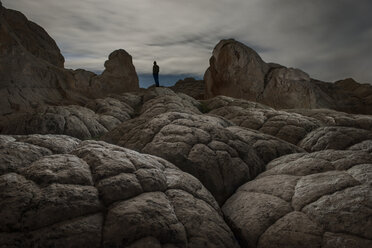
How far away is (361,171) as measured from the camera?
4777 millimetres

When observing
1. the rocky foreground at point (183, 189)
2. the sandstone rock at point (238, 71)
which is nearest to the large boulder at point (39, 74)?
the sandstone rock at point (238, 71)

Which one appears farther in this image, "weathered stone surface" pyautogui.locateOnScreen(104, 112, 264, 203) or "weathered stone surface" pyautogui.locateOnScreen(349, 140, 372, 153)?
"weathered stone surface" pyautogui.locateOnScreen(349, 140, 372, 153)

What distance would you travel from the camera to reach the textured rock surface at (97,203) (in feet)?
10.4

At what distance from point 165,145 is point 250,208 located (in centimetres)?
246

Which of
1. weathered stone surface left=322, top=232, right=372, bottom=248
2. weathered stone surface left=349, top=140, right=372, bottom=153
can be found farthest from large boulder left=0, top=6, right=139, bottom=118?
weathered stone surface left=349, top=140, right=372, bottom=153

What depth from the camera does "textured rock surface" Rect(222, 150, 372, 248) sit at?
3.86 meters

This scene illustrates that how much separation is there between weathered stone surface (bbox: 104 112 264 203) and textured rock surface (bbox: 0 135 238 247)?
1.16 meters

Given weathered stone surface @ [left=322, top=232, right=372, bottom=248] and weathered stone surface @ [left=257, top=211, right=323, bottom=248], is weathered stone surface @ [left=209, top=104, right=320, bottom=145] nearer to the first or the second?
weathered stone surface @ [left=257, top=211, right=323, bottom=248]

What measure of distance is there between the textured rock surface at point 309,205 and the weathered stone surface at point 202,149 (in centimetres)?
45

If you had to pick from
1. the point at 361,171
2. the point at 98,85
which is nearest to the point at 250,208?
the point at 361,171

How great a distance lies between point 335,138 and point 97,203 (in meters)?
7.62

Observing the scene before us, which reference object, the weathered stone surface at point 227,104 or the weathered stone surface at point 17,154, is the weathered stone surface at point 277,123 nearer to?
the weathered stone surface at point 227,104

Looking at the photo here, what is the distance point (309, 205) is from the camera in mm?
4371

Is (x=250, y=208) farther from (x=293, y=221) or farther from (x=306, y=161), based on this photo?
(x=306, y=161)
